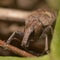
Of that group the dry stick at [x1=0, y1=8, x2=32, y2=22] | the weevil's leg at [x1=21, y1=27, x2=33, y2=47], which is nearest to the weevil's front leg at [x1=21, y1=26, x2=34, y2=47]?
the weevil's leg at [x1=21, y1=27, x2=33, y2=47]

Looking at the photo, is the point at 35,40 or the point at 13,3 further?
the point at 13,3

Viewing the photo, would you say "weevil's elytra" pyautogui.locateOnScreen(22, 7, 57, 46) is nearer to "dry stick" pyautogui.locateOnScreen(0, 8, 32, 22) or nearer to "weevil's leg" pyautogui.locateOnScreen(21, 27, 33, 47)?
"weevil's leg" pyautogui.locateOnScreen(21, 27, 33, 47)

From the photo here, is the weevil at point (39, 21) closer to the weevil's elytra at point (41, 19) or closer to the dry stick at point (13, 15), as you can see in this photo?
the weevil's elytra at point (41, 19)

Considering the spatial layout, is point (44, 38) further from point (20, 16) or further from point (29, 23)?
point (20, 16)

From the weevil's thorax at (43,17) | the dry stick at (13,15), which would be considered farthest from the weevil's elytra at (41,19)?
the dry stick at (13,15)

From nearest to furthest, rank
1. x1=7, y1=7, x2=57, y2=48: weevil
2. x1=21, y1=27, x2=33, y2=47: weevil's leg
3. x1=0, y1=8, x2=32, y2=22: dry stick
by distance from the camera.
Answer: x1=21, y1=27, x2=33, y2=47: weevil's leg → x1=7, y1=7, x2=57, y2=48: weevil → x1=0, y1=8, x2=32, y2=22: dry stick

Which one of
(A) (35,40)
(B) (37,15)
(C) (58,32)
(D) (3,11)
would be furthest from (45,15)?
(C) (58,32)

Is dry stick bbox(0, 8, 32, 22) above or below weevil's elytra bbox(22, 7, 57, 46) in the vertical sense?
below

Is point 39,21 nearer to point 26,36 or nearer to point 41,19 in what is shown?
point 41,19

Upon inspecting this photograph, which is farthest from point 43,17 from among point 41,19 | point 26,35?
point 26,35
